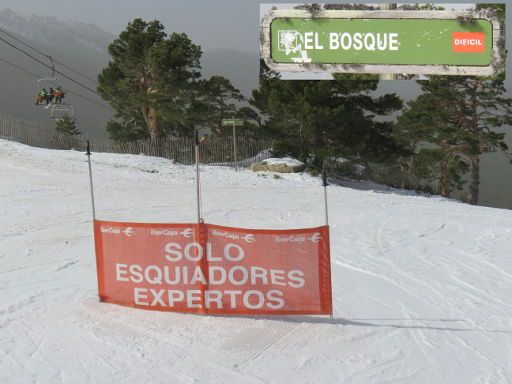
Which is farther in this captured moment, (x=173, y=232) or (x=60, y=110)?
(x=60, y=110)

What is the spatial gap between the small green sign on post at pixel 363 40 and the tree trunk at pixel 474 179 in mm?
17782

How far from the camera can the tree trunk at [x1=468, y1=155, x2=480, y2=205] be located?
108 ft

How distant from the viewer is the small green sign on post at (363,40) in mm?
14953

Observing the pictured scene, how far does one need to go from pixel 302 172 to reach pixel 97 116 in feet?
434

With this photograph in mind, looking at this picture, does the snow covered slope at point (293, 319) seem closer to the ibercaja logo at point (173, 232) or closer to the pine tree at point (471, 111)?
the ibercaja logo at point (173, 232)

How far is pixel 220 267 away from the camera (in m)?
6.35

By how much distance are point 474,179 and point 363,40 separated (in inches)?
860

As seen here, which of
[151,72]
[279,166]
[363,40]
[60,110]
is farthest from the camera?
[151,72]

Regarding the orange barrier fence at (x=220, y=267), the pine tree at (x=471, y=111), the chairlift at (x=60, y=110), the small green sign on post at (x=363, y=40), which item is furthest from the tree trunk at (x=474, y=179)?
the orange barrier fence at (x=220, y=267)

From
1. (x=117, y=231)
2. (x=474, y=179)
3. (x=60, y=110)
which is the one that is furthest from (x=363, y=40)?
(x=474, y=179)

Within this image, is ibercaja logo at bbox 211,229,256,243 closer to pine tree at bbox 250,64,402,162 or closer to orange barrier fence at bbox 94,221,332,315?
orange barrier fence at bbox 94,221,332,315

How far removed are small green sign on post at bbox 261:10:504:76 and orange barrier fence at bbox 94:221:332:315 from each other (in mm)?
10006

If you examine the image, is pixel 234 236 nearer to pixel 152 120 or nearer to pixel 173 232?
pixel 173 232

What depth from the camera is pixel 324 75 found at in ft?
53.7
